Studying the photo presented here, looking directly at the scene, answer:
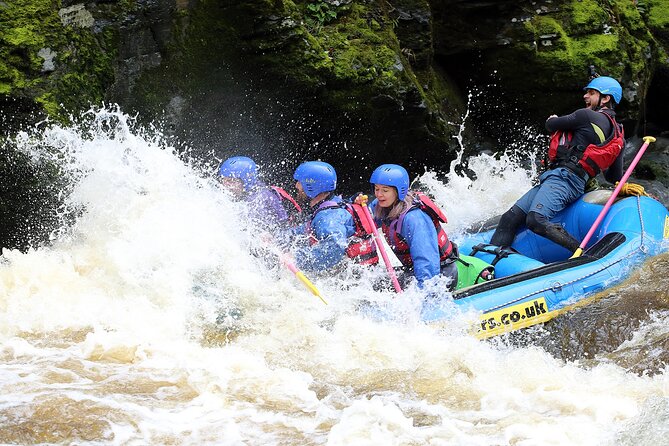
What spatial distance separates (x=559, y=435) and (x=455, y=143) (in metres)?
7.00

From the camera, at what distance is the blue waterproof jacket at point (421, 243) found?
5930mm

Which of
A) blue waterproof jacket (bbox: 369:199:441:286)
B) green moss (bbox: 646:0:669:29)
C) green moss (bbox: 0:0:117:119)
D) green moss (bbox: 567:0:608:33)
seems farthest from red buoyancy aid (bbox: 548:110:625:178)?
green moss (bbox: 646:0:669:29)

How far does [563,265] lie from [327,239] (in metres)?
1.94

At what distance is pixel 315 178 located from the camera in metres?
6.64

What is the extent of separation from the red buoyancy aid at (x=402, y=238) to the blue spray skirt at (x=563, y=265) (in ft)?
1.56

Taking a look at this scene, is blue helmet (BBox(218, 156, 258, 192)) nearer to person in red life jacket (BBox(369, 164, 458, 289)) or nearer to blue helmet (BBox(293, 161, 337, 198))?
blue helmet (BBox(293, 161, 337, 198))

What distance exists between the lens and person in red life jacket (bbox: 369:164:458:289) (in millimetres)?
5962

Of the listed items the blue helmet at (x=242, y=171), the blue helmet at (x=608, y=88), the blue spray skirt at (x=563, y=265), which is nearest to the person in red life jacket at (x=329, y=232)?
the blue helmet at (x=242, y=171)

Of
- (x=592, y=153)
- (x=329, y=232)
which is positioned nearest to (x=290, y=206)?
(x=329, y=232)

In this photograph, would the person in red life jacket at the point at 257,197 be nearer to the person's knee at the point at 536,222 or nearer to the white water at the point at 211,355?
the white water at the point at 211,355

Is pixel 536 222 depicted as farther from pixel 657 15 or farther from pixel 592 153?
pixel 657 15

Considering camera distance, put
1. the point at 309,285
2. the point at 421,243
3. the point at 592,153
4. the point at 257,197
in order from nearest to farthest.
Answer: the point at 421,243 → the point at 309,285 → the point at 257,197 → the point at 592,153

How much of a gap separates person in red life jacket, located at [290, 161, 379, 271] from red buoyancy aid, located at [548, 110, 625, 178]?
98.4 inches

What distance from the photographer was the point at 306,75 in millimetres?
8906
